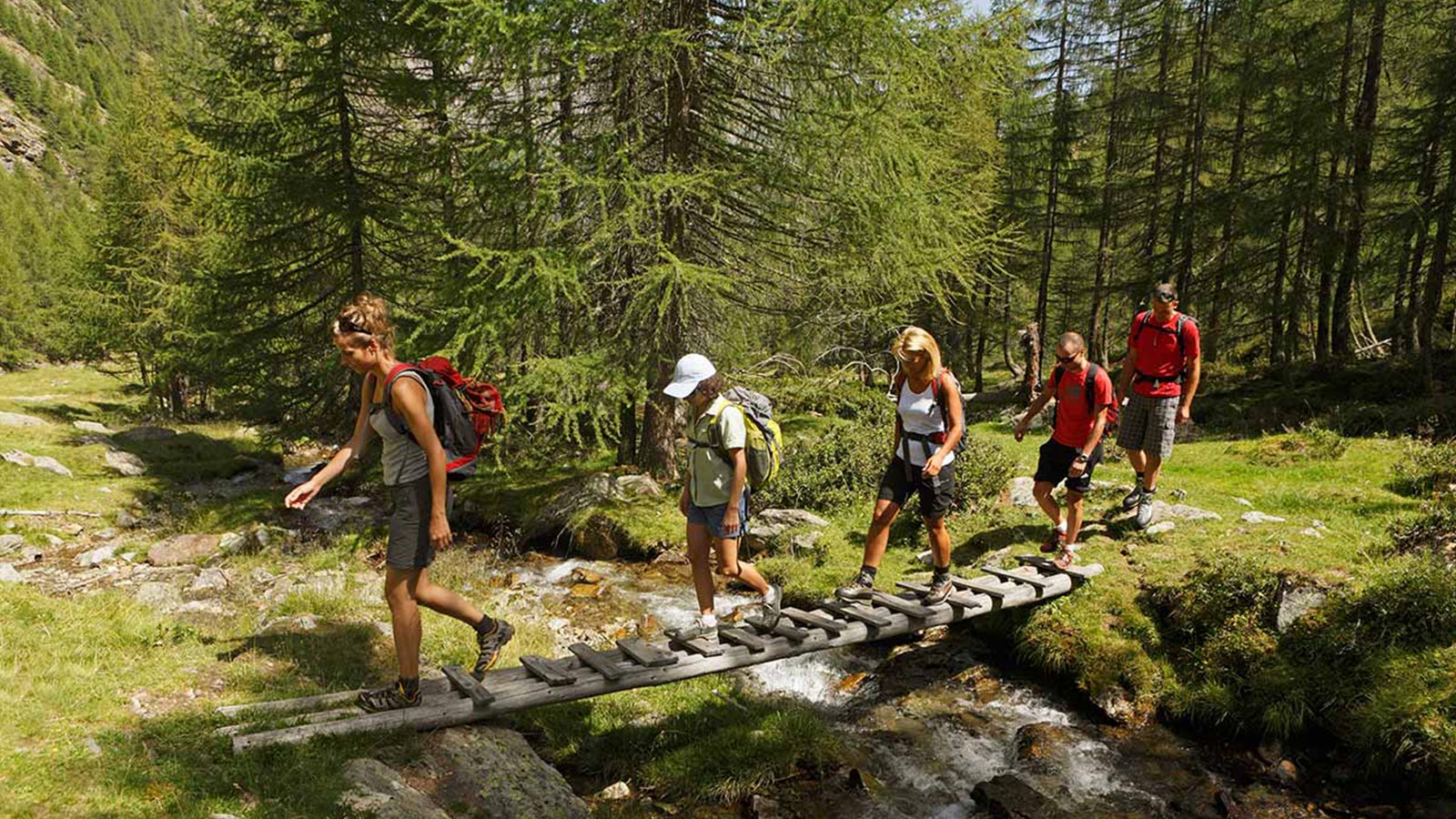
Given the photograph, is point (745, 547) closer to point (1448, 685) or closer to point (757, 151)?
point (757, 151)

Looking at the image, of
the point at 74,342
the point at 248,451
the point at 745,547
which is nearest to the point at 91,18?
the point at 74,342

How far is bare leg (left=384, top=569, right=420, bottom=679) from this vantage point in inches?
183

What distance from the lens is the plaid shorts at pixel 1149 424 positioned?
25.7ft

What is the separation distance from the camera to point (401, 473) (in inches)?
176

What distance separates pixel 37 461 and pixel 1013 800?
18.3 metres

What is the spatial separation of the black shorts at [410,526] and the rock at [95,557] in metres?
8.48

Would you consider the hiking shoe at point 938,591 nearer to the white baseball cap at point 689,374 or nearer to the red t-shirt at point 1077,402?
the red t-shirt at point 1077,402

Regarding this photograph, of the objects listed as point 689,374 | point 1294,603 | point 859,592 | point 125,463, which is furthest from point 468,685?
point 125,463

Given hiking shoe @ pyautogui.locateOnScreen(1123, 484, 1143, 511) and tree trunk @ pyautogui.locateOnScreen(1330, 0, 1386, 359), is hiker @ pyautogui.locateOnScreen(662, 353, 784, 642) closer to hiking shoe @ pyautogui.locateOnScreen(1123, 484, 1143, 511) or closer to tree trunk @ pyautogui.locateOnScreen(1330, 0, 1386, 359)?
hiking shoe @ pyautogui.locateOnScreen(1123, 484, 1143, 511)

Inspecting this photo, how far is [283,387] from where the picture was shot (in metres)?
14.7

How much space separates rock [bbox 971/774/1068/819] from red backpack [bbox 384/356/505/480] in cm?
431

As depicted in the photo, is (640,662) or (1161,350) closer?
(640,662)

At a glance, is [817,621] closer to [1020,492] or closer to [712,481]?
[712,481]

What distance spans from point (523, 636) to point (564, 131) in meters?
8.29
